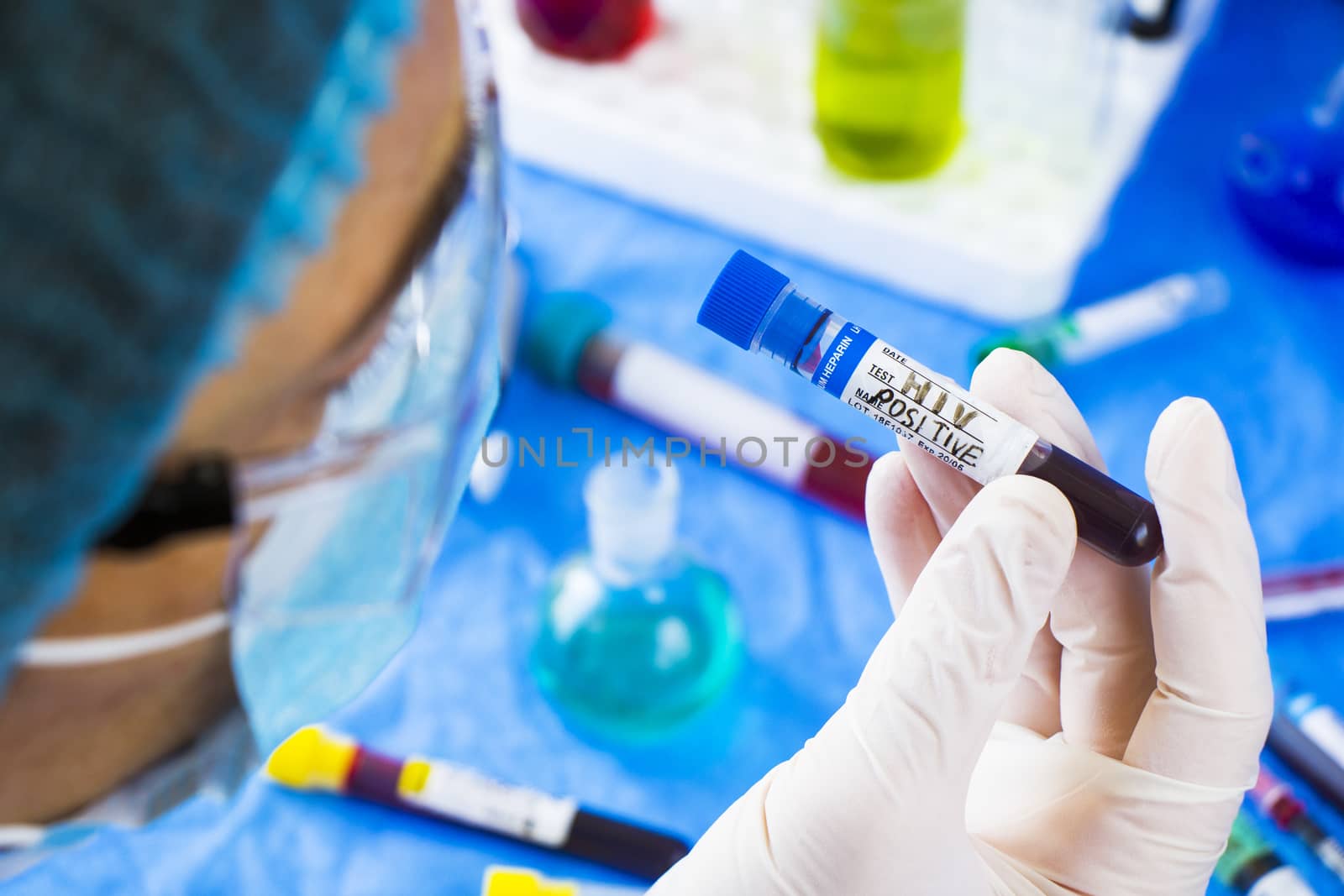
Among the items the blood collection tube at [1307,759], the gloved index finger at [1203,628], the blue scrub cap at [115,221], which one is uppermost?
the blue scrub cap at [115,221]

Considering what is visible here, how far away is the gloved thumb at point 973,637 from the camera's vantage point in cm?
44

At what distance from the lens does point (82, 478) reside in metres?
0.26

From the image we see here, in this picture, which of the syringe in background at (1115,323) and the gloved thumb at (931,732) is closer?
the gloved thumb at (931,732)

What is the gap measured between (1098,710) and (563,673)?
1.04 ft

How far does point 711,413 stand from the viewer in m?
0.78

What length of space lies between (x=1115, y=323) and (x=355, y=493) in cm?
65

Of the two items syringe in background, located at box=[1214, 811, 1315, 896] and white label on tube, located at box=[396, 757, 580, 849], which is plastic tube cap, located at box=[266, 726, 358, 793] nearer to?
white label on tube, located at box=[396, 757, 580, 849]

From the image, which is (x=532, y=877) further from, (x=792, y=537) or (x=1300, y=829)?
(x=1300, y=829)

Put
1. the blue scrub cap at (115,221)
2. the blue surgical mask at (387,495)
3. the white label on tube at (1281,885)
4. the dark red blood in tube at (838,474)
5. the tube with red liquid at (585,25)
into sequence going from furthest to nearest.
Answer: the tube with red liquid at (585,25) → the dark red blood in tube at (838,474) → the white label on tube at (1281,885) → the blue surgical mask at (387,495) → the blue scrub cap at (115,221)

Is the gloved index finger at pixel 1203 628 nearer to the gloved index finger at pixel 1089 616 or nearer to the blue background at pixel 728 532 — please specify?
the gloved index finger at pixel 1089 616

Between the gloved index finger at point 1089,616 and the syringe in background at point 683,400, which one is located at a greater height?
the gloved index finger at point 1089,616

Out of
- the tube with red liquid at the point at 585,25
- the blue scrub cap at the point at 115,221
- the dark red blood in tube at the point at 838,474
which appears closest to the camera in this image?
the blue scrub cap at the point at 115,221

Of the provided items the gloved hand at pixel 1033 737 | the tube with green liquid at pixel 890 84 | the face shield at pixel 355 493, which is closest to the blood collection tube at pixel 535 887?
the gloved hand at pixel 1033 737

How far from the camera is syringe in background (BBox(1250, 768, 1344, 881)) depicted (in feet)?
2.01
